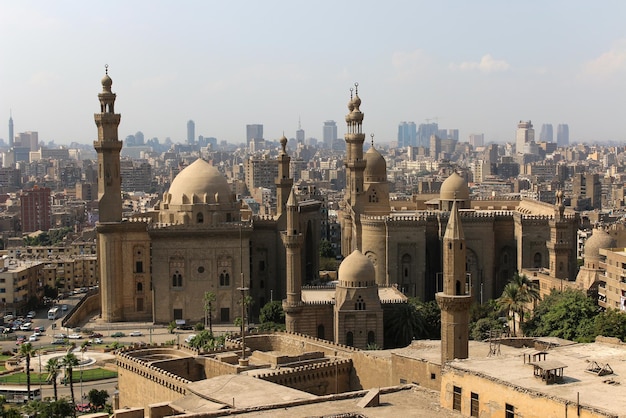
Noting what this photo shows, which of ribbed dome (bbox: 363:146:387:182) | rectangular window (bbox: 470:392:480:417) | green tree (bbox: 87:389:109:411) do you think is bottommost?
green tree (bbox: 87:389:109:411)

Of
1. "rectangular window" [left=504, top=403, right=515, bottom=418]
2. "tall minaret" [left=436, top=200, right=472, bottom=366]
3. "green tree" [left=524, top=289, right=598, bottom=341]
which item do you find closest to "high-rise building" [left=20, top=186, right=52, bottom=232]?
"green tree" [left=524, top=289, right=598, bottom=341]

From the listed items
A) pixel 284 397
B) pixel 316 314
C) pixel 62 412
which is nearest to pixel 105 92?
pixel 316 314

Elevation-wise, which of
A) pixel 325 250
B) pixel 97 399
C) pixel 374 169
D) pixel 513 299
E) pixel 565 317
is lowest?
pixel 97 399

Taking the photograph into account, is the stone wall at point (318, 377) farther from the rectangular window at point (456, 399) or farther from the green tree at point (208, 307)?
the green tree at point (208, 307)

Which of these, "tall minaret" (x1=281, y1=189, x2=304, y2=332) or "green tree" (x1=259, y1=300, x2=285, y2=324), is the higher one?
"tall minaret" (x1=281, y1=189, x2=304, y2=332)

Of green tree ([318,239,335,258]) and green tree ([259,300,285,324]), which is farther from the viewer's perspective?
green tree ([318,239,335,258])

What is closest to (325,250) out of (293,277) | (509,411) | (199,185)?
(199,185)

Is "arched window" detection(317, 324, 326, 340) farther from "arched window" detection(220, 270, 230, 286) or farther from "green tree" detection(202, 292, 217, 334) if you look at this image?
"arched window" detection(220, 270, 230, 286)

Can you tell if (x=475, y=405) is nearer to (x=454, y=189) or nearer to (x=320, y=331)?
(x=320, y=331)
